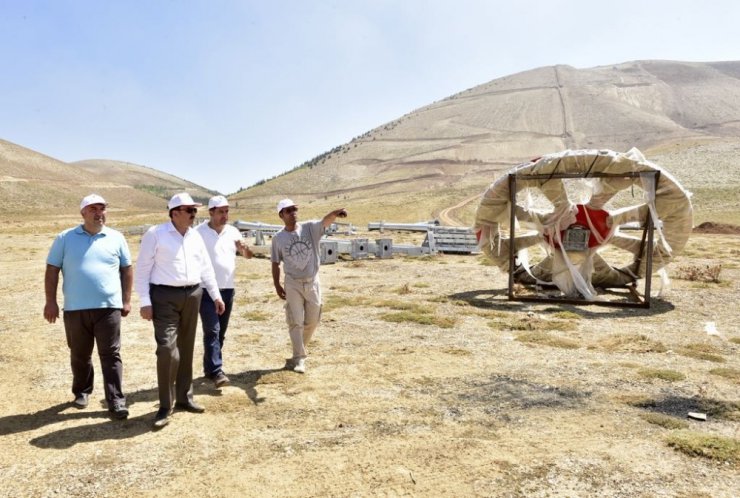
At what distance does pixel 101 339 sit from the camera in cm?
573

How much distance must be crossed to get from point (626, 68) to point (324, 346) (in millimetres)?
219140

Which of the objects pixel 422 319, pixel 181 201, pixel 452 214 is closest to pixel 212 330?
pixel 181 201

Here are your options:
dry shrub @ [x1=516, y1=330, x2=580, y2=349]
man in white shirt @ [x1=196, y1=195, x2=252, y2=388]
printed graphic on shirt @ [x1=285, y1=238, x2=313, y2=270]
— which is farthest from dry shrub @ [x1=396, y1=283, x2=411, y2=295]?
man in white shirt @ [x1=196, y1=195, x2=252, y2=388]

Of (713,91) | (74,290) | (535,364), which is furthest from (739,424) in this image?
(713,91)

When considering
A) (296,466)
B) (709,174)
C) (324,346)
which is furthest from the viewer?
Result: (709,174)

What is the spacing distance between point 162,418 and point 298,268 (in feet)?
8.25

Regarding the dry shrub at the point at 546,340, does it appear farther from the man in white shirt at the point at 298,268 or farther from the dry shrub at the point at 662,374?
the man in white shirt at the point at 298,268

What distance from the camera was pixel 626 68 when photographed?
643 feet

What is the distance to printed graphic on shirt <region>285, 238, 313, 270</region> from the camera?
7.25 metres

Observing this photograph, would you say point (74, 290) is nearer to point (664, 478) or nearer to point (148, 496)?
point (148, 496)

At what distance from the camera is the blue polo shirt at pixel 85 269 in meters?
5.60

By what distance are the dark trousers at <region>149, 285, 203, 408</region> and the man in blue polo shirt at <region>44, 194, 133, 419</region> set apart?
56 cm

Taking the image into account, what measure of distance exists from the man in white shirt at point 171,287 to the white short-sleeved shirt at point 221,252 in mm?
1087

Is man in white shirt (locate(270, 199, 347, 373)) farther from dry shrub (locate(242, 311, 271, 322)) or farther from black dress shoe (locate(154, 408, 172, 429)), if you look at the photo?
dry shrub (locate(242, 311, 271, 322))
